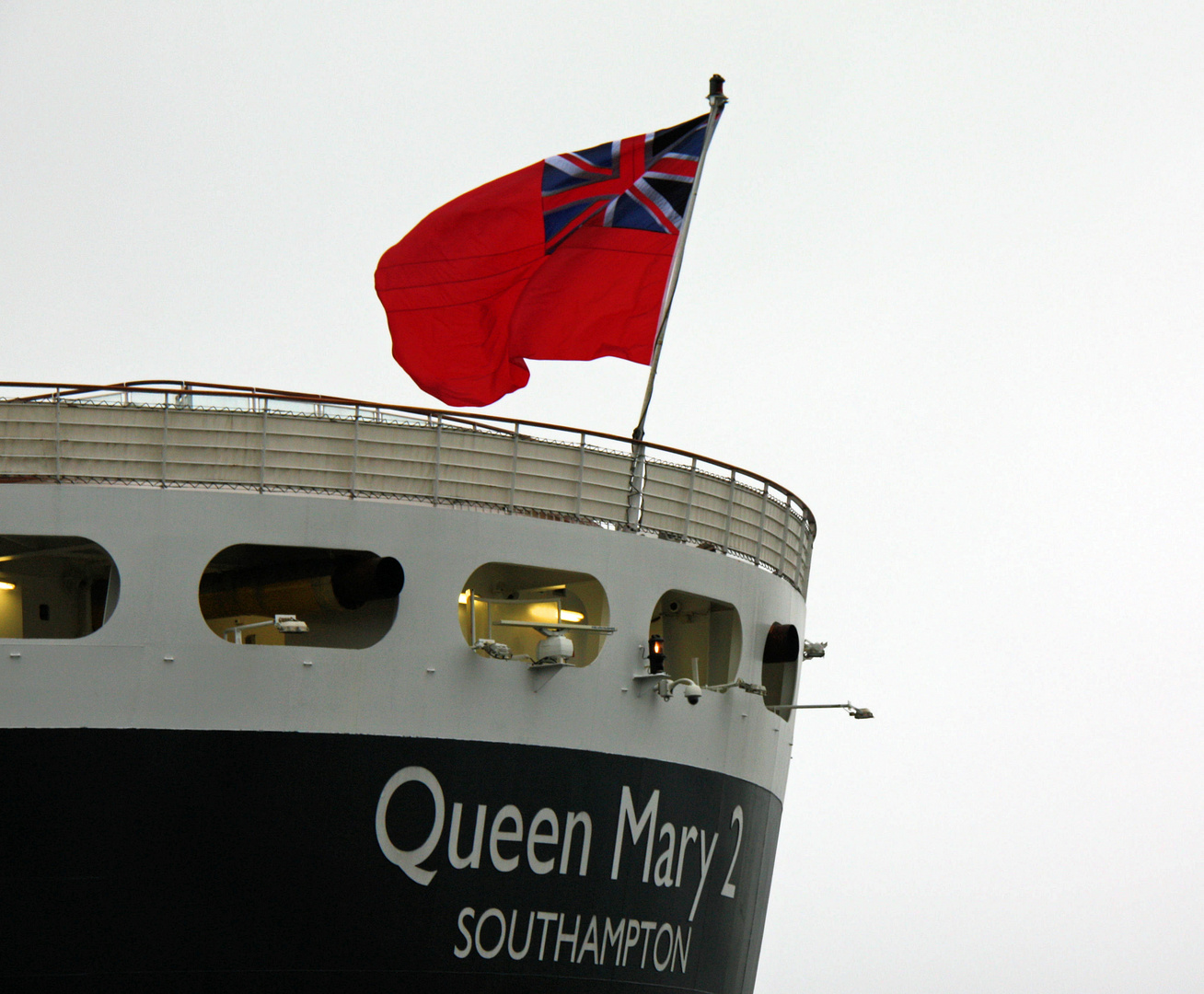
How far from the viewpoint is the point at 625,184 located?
20000 millimetres

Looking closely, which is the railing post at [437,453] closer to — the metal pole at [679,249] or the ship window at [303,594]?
the ship window at [303,594]

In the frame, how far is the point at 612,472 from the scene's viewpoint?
17969mm

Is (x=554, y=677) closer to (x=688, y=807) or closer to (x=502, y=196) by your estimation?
(x=688, y=807)

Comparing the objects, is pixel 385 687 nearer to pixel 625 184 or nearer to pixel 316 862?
pixel 316 862

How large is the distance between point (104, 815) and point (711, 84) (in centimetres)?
1138

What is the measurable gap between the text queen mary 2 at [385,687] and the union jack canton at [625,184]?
7.4 inches

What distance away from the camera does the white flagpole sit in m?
18.0

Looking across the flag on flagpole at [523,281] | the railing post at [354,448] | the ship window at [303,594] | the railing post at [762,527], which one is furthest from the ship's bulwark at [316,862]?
the flag on flagpole at [523,281]

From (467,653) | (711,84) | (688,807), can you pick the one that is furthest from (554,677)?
(711,84)

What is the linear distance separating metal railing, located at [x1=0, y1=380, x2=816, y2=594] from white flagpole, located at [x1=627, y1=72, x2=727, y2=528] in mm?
107

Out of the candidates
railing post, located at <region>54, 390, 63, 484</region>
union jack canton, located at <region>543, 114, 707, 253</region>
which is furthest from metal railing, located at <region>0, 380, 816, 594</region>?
union jack canton, located at <region>543, 114, 707, 253</region>

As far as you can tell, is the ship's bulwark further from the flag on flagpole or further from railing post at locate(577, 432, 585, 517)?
the flag on flagpole

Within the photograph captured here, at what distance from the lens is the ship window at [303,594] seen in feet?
53.8

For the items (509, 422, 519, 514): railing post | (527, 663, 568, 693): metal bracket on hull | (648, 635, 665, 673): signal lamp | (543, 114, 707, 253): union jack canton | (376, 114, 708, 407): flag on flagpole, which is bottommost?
(527, 663, 568, 693): metal bracket on hull
